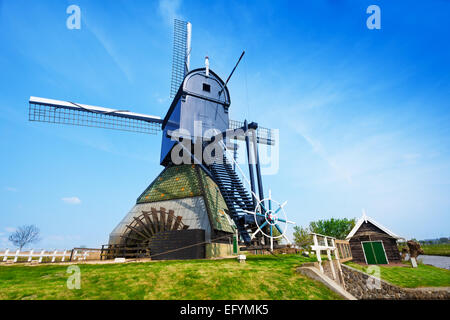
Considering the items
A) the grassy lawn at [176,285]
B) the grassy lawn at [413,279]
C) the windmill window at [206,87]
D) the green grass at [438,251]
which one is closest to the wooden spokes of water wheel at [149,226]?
the grassy lawn at [176,285]

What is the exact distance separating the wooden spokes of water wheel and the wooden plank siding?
13.6 m

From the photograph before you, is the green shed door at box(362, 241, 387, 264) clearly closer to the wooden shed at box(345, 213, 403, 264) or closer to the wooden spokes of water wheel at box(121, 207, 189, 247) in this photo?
the wooden shed at box(345, 213, 403, 264)

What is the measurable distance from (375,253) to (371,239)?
3.35 feet

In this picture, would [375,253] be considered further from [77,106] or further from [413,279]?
[77,106]

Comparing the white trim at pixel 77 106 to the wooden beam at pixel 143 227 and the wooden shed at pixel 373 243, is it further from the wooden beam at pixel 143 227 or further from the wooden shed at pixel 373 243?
the wooden shed at pixel 373 243

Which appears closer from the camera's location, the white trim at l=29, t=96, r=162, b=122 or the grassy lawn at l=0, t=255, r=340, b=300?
the grassy lawn at l=0, t=255, r=340, b=300

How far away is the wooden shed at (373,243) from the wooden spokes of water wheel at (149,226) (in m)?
13.6

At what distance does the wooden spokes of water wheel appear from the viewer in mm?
16417

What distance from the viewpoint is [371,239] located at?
17359mm

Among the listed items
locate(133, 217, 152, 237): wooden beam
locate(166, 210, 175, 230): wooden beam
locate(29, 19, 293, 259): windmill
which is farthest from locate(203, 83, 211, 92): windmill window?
locate(133, 217, 152, 237): wooden beam

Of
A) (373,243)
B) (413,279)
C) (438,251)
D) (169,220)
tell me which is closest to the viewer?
(413,279)

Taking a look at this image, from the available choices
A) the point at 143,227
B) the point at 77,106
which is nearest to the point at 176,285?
the point at 143,227
